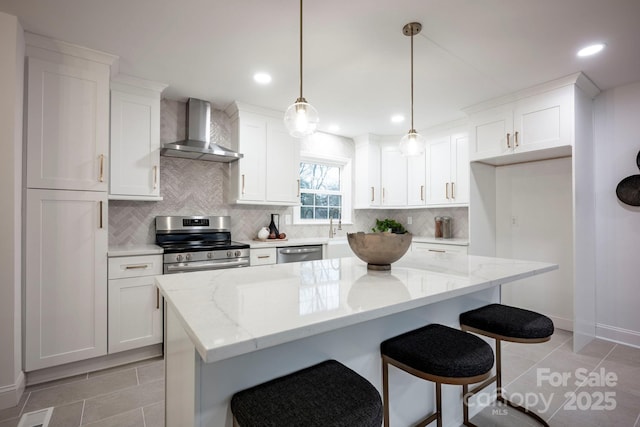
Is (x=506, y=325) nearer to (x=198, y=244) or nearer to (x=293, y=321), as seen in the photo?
(x=293, y=321)

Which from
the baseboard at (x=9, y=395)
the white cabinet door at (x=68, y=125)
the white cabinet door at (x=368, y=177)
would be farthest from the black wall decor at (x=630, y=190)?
the baseboard at (x=9, y=395)

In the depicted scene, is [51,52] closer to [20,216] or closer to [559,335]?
[20,216]

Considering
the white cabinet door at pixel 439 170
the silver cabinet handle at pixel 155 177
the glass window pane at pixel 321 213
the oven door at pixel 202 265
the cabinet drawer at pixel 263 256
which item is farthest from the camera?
the glass window pane at pixel 321 213

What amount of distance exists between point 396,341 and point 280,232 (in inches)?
115

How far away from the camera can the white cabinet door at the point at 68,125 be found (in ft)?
7.34

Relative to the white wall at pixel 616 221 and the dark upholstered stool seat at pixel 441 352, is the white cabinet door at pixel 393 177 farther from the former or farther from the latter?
the dark upholstered stool seat at pixel 441 352

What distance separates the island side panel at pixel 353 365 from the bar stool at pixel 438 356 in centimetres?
7

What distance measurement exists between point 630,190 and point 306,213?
353 cm

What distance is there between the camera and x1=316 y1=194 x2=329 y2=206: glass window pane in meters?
4.65

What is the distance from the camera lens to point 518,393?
2180 millimetres

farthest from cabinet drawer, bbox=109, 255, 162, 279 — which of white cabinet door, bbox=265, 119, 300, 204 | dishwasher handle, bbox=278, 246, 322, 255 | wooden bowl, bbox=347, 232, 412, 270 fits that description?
wooden bowl, bbox=347, 232, 412, 270

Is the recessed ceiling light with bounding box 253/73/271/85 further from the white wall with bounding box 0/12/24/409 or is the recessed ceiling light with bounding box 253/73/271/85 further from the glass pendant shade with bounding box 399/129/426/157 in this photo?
the white wall with bounding box 0/12/24/409

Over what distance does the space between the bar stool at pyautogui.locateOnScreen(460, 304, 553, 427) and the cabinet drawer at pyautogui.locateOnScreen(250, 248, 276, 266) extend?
210 cm

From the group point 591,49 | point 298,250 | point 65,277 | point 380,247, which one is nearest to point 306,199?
point 298,250
